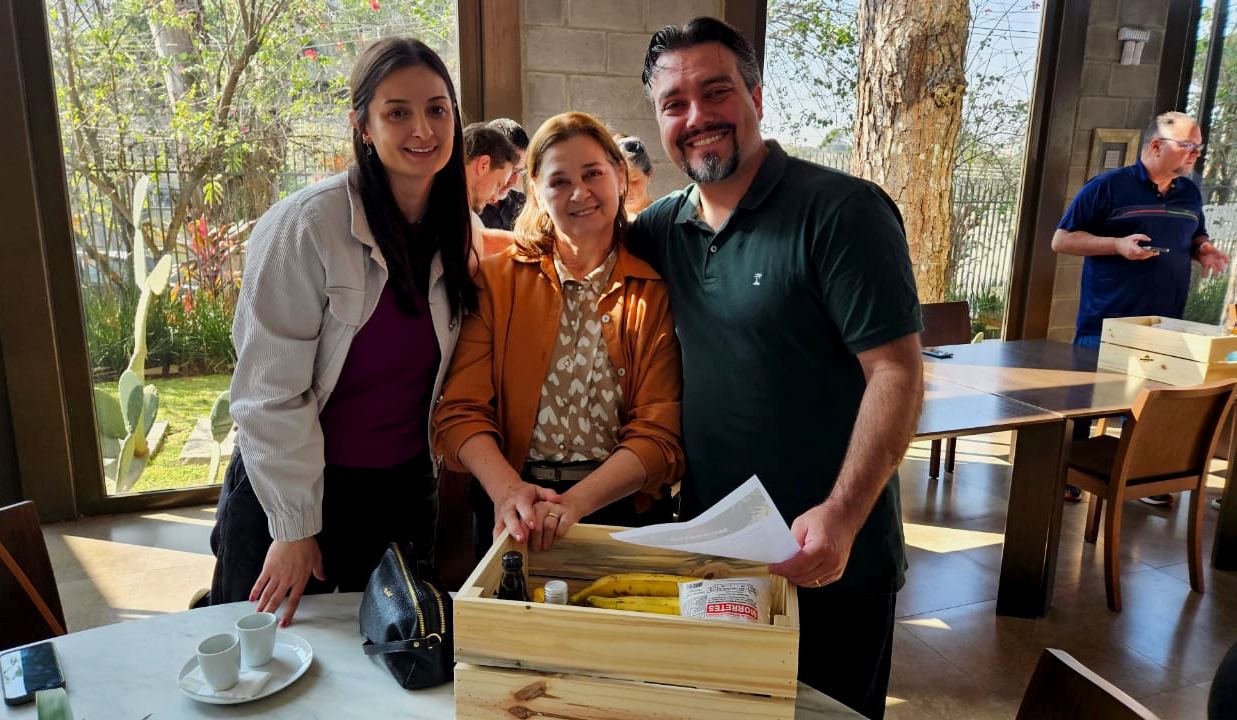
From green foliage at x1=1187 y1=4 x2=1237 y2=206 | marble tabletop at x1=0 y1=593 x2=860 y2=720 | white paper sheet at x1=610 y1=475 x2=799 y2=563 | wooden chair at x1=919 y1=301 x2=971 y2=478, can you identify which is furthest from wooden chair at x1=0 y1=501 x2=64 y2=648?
green foliage at x1=1187 y1=4 x2=1237 y2=206

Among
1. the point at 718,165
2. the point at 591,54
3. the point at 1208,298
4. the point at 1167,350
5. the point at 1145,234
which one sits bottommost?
the point at 1208,298

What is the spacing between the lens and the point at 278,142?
377 centimetres

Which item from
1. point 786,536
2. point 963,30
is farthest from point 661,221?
point 963,30

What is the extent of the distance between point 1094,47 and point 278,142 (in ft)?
16.0

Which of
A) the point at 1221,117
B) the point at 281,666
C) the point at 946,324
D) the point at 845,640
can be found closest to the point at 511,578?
the point at 281,666

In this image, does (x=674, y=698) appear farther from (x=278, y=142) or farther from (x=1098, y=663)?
(x=278, y=142)

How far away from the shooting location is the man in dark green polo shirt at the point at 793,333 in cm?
139

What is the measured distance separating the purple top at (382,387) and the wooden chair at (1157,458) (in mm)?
2503

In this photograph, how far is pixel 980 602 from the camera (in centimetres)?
310

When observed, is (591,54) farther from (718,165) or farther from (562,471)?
(562,471)

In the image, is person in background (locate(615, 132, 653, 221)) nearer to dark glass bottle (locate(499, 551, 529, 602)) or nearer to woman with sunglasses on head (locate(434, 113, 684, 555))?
woman with sunglasses on head (locate(434, 113, 684, 555))

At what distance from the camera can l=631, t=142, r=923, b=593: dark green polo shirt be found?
1.40m

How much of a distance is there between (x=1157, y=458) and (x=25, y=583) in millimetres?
3571

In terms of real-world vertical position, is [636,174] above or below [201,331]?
above
